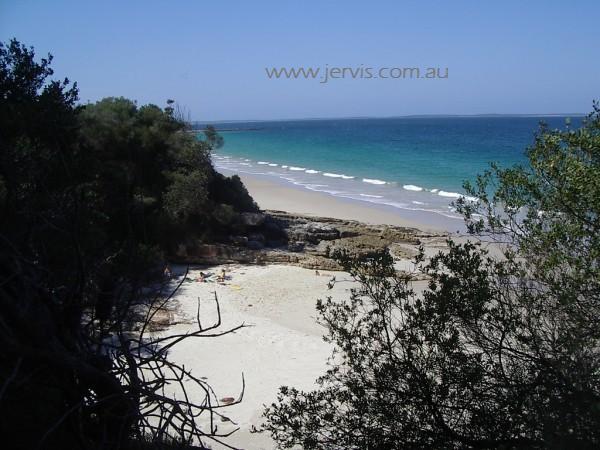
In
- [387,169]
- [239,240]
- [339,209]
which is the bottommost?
[239,240]

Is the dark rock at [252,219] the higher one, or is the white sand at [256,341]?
the dark rock at [252,219]

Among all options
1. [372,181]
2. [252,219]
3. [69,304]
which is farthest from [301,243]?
[372,181]

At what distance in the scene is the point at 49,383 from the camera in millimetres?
2820

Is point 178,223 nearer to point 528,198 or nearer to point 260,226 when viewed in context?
point 260,226

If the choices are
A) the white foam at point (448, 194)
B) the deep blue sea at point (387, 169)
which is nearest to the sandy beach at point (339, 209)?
the deep blue sea at point (387, 169)

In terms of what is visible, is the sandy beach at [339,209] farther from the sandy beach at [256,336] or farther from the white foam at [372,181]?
the sandy beach at [256,336]

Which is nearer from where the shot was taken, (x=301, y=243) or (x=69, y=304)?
(x=69, y=304)

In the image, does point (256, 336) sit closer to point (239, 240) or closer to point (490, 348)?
point (490, 348)

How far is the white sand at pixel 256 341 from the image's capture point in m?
8.07

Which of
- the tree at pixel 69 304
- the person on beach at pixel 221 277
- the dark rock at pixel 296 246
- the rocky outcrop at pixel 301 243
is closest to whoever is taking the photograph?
the tree at pixel 69 304

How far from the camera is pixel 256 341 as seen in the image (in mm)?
10234

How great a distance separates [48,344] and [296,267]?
1326 centimetres

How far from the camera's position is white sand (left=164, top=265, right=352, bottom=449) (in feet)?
26.5

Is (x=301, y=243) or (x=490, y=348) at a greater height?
(x=490, y=348)
